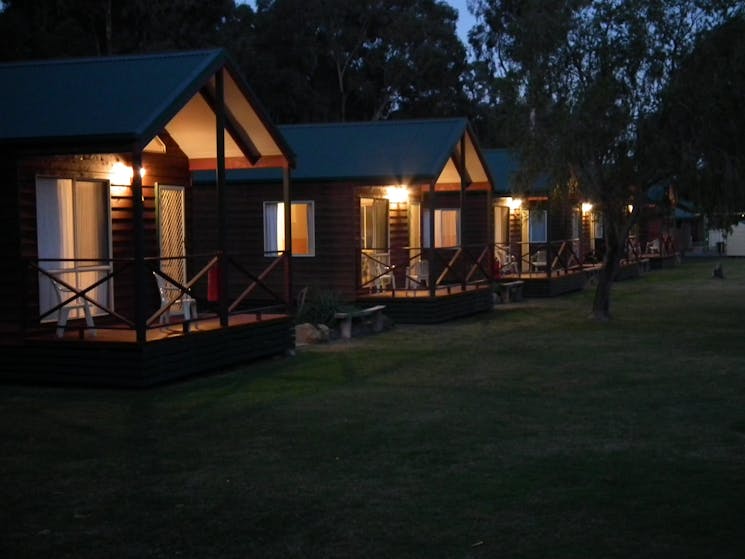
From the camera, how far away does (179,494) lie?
711cm

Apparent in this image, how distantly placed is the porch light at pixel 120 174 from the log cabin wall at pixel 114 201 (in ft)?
0.20

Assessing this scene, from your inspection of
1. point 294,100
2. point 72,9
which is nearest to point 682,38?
point 72,9

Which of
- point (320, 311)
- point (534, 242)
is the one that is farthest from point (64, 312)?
point (534, 242)

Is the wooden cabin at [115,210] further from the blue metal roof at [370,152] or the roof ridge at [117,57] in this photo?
the blue metal roof at [370,152]

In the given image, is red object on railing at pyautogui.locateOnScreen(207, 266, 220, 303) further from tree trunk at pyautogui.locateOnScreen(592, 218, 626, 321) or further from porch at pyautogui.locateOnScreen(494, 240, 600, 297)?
porch at pyautogui.locateOnScreen(494, 240, 600, 297)

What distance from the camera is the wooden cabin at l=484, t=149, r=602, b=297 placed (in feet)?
88.2

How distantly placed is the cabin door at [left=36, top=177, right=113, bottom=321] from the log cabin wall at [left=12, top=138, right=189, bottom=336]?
0.12m

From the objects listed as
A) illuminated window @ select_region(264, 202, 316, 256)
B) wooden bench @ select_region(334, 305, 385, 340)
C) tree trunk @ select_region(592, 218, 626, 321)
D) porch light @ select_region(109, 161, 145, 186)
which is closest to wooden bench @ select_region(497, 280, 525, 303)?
tree trunk @ select_region(592, 218, 626, 321)

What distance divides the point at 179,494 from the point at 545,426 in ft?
11.9

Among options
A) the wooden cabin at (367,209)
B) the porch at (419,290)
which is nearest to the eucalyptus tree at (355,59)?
the wooden cabin at (367,209)

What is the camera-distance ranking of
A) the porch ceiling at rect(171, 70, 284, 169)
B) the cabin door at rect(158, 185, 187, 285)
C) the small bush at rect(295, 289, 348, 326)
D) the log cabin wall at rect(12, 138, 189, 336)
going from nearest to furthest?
the log cabin wall at rect(12, 138, 189, 336) < the porch ceiling at rect(171, 70, 284, 169) < the cabin door at rect(158, 185, 187, 285) < the small bush at rect(295, 289, 348, 326)

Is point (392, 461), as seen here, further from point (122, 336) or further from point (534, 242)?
point (534, 242)

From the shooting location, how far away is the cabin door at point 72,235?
12.9m

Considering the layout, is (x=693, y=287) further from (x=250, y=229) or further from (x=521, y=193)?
(x=250, y=229)
